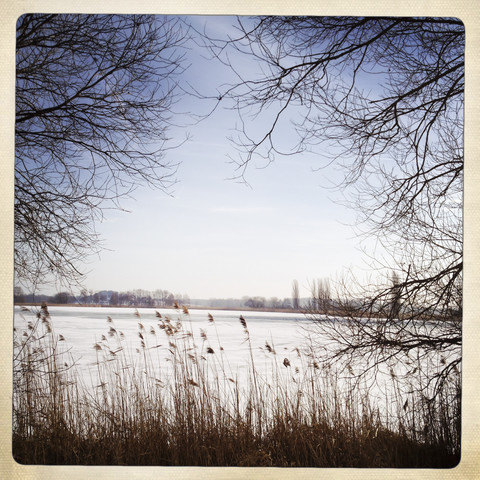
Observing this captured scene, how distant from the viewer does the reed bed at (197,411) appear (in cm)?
197

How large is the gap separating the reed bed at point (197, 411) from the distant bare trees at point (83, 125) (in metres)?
0.45

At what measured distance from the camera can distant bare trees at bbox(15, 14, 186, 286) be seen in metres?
2.03

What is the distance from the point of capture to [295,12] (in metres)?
1.97

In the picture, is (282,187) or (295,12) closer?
(295,12)

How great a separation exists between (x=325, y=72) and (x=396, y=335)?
1.43m

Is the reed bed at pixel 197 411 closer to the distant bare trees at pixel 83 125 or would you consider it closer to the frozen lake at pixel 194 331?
the frozen lake at pixel 194 331

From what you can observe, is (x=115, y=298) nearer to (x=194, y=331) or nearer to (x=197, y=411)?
(x=194, y=331)

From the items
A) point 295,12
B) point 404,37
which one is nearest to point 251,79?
point 295,12

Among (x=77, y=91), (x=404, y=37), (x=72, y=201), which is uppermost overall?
(x=404, y=37)

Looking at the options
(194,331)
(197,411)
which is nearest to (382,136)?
(194,331)

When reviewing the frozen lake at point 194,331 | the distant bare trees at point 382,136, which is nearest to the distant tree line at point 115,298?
the frozen lake at point 194,331

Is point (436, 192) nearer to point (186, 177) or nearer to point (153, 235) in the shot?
point (186, 177)

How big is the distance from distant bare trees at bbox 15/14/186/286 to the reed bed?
0.45 m

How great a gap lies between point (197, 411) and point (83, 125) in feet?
5.35
